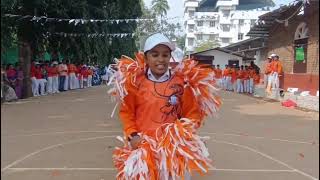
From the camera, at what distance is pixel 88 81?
110ft

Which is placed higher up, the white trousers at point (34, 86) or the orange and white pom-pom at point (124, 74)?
the orange and white pom-pom at point (124, 74)

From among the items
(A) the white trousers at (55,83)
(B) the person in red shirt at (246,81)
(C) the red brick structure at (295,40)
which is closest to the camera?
(C) the red brick structure at (295,40)

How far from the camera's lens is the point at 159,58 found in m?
3.88

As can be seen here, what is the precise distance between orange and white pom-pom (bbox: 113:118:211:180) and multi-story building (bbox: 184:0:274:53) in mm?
92073

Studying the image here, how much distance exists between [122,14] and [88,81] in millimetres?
7667

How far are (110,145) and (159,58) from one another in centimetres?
524

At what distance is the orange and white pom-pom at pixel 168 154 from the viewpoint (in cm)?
371

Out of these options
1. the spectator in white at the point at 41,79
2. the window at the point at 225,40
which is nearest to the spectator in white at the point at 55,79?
the spectator in white at the point at 41,79

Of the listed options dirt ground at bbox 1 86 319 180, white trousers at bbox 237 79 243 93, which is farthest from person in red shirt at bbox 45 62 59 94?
white trousers at bbox 237 79 243 93

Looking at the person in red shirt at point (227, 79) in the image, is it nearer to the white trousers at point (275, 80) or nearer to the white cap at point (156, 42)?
the white trousers at point (275, 80)

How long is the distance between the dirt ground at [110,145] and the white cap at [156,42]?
2906 millimetres

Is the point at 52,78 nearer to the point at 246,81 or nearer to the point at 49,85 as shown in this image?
the point at 49,85

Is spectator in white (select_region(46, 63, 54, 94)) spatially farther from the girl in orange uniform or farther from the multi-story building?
the multi-story building

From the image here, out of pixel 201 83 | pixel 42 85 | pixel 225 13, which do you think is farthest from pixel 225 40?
pixel 201 83
